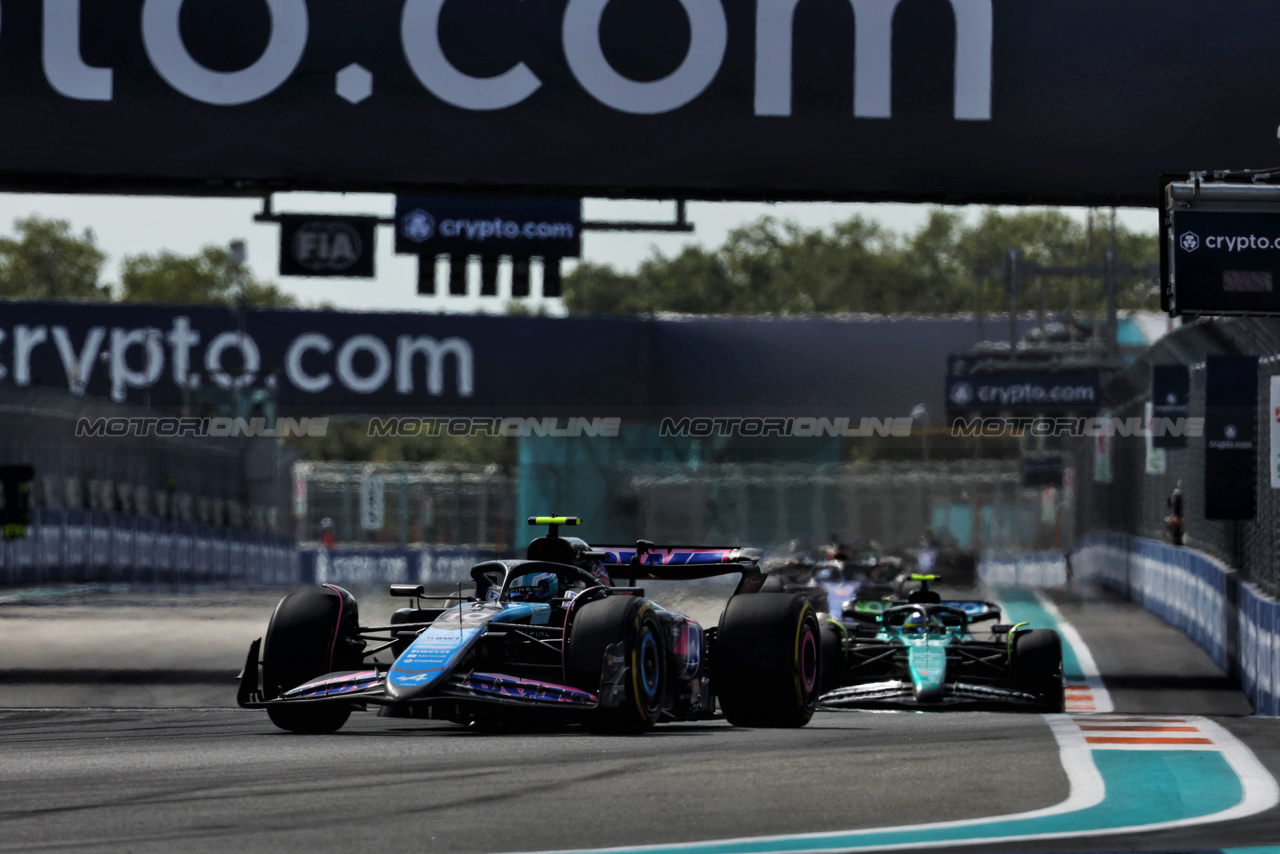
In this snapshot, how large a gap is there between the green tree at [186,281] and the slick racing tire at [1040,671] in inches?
3553

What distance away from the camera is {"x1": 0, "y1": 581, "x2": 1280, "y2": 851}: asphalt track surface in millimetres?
5984

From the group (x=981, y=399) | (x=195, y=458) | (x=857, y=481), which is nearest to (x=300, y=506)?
(x=195, y=458)

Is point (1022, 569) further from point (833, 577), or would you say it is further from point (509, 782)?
point (509, 782)

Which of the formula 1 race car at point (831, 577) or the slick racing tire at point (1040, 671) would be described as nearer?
the slick racing tire at point (1040, 671)

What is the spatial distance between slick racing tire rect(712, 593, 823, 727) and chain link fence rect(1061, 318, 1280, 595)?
5164mm

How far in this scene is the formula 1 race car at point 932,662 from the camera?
13641 mm

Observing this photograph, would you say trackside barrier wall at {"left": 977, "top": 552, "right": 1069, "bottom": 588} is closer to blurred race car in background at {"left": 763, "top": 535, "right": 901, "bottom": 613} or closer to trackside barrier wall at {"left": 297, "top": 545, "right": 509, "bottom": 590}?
trackside barrier wall at {"left": 297, "top": 545, "right": 509, "bottom": 590}

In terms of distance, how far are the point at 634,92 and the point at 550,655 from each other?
203 inches
